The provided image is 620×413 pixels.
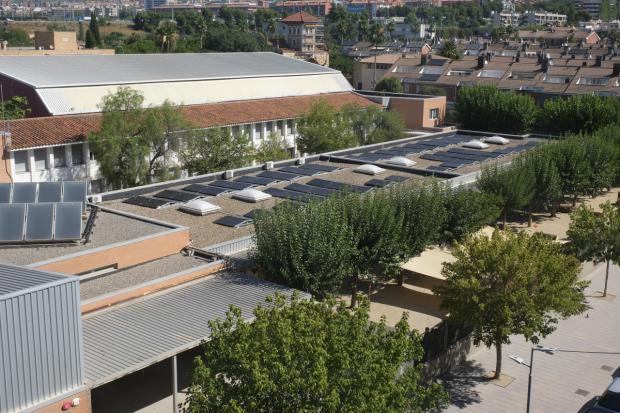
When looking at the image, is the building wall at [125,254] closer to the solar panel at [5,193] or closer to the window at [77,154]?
the solar panel at [5,193]

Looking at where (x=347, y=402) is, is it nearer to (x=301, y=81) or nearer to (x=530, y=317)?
(x=530, y=317)

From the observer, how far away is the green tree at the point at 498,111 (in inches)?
2279

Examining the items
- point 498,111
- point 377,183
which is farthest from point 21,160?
point 498,111

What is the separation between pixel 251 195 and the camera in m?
29.6

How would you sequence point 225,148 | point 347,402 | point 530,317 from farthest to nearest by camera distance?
point 225,148
point 530,317
point 347,402

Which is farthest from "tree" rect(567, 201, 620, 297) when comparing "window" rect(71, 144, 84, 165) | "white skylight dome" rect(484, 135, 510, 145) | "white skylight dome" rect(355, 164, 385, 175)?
"window" rect(71, 144, 84, 165)

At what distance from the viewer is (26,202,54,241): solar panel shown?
2136cm

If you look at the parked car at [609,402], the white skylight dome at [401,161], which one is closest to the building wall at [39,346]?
the parked car at [609,402]

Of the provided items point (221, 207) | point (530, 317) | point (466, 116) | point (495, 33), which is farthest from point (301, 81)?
point (495, 33)

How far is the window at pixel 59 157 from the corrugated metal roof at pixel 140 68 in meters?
6.37

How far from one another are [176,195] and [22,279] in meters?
15.1

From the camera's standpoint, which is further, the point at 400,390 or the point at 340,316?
the point at 340,316

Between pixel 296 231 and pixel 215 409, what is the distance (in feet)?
30.2

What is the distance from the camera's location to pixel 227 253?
23.9m
